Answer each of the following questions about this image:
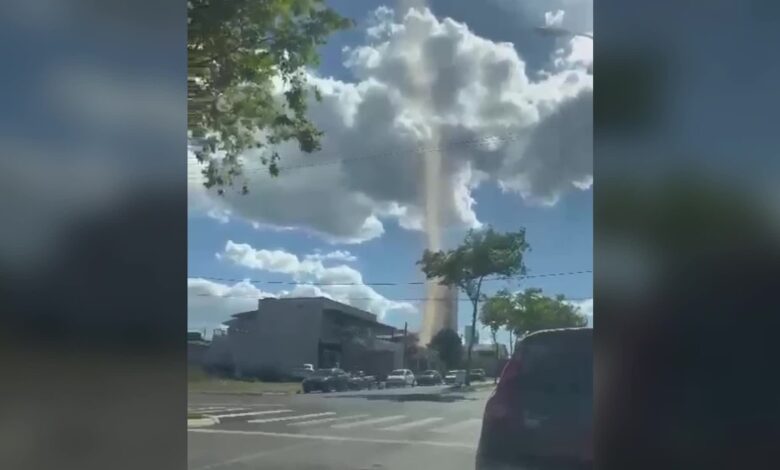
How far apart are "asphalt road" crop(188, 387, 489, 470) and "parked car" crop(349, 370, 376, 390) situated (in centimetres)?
2

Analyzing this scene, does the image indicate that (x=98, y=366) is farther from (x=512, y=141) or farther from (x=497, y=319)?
(x=512, y=141)

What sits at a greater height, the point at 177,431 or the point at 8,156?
the point at 8,156

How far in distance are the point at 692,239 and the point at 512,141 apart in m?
0.55

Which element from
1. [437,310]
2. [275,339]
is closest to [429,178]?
[437,310]

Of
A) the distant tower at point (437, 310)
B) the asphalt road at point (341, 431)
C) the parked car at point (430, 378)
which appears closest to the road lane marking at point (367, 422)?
the asphalt road at point (341, 431)

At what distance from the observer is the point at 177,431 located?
2518 mm

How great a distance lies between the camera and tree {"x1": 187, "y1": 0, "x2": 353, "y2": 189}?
2.47 metres

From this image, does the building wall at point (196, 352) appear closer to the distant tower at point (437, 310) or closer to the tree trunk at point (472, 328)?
the distant tower at point (437, 310)

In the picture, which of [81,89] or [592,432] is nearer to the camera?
[592,432]

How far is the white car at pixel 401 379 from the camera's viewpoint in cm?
237

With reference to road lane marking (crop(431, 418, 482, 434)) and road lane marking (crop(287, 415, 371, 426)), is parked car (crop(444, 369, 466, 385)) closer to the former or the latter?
road lane marking (crop(431, 418, 482, 434))

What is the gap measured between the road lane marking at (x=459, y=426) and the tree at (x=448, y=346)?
0.15 m

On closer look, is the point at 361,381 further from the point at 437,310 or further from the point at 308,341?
the point at 437,310

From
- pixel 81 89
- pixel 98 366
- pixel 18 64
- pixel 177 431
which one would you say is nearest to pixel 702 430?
pixel 177 431
